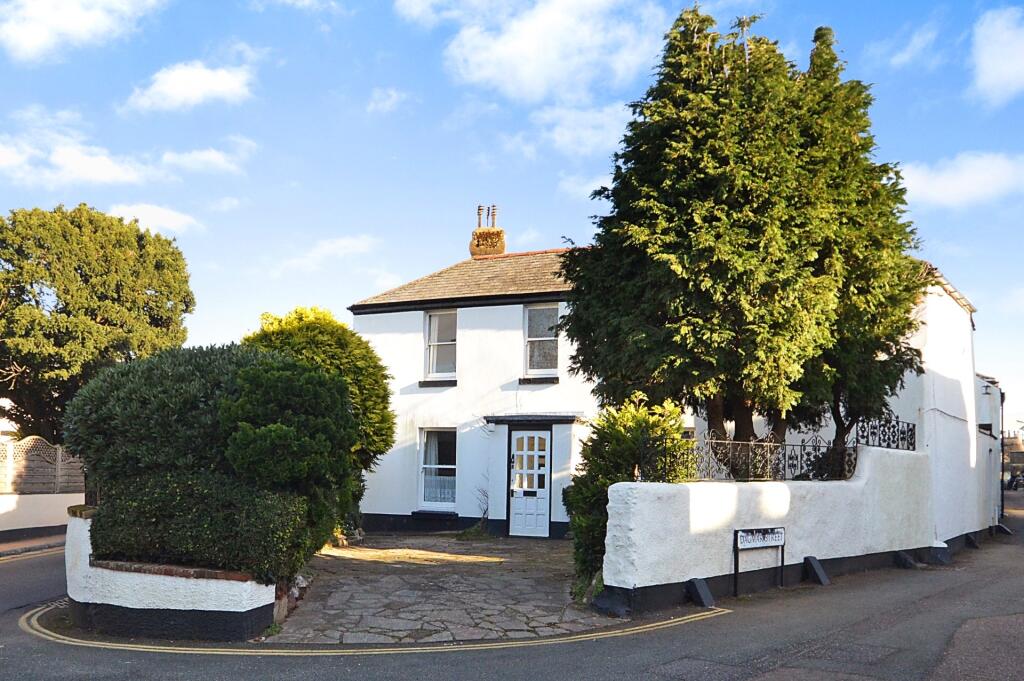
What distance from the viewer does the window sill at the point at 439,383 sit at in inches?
887

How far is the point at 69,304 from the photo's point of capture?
23.3 metres

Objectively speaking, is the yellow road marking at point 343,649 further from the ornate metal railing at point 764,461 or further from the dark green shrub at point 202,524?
the ornate metal railing at point 764,461

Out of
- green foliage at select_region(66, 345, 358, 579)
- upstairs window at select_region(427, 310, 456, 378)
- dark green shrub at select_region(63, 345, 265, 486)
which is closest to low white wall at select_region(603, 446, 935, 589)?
green foliage at select_region(66, 345, 358, 579)

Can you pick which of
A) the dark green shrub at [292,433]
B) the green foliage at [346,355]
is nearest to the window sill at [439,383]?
the green foliage at [346,355]

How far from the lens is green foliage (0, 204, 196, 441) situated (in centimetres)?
2269

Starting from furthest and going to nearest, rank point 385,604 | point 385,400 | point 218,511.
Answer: point 385,400 < point 385,604 < point 218,511

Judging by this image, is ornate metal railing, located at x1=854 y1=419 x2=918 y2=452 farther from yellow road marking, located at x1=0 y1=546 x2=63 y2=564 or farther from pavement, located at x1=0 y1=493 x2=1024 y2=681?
yellow road marking, located at x1=0 y1=546 x2=63 y2=564

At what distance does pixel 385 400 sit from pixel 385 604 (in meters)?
6.99

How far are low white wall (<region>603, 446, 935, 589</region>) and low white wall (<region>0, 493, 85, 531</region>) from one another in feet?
48.8

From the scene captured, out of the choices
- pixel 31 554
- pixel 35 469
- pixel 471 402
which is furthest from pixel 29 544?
pixel 471 402

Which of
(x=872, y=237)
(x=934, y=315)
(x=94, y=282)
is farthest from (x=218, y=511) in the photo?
(x=94, y=282)

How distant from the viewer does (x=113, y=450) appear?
10078 mm

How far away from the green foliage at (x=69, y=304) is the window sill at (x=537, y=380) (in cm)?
1138

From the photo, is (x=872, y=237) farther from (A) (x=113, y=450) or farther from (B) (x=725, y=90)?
(A) (x=113, y=450)
